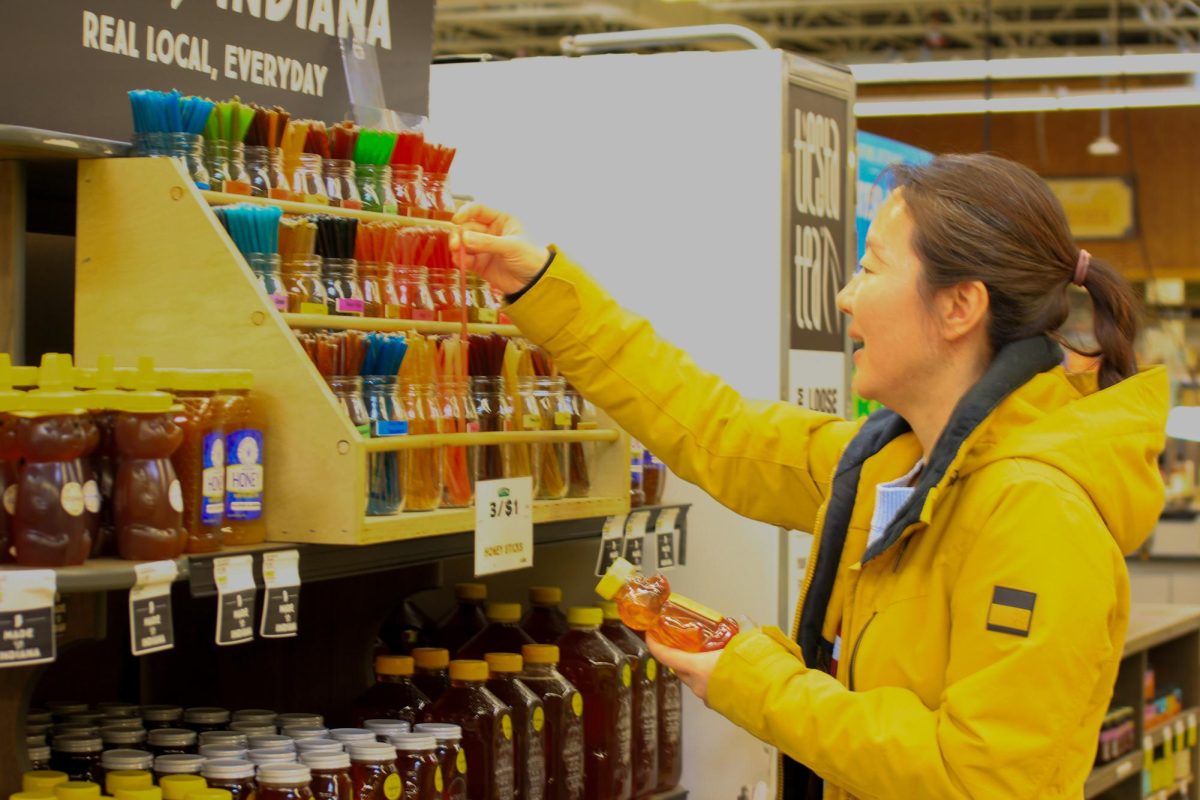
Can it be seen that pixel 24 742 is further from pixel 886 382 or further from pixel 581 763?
pixel 886 382

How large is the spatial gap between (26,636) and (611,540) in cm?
138

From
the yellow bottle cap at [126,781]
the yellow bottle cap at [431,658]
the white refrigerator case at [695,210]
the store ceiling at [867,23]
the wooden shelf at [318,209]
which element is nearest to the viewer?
the yellow bottle cap at [126,781]

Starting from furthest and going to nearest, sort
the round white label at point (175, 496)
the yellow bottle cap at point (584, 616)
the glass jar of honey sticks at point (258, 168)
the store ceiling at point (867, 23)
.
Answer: the store ceiling at point (867, 23) < the yellow bottle cap at point (584, 616) < the glass jar of honey sticks at point (258, 168) < the round white label at point (175, 496)

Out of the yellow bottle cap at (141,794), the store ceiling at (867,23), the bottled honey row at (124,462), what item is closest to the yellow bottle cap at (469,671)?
the bottled honey row at (124,462)

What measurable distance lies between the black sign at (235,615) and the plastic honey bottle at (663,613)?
Result: 0.52 meters

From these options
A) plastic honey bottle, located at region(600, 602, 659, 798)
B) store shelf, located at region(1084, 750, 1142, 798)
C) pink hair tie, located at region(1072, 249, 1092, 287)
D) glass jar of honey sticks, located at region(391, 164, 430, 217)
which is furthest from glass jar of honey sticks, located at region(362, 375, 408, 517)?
store shelf, located at region(1084, 750, 1142, 798)

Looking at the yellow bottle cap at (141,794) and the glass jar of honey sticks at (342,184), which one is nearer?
the yellow bottle cap at (141,794)

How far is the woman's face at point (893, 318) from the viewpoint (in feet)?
7.29

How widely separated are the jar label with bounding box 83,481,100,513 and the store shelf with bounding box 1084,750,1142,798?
3.66 metres

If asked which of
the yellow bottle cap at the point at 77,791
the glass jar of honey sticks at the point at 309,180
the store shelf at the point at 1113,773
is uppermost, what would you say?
the glass jar of honey sticks at the point at 309,180

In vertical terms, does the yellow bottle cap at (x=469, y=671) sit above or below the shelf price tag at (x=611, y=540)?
below

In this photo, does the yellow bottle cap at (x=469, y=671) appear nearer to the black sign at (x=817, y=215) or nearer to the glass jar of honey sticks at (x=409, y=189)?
the glass jar of honey sticks at (x=409, y=189)

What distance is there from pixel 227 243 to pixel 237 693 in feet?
3.54

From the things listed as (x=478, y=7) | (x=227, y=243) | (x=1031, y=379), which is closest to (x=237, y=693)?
(x=227, y=243)
